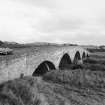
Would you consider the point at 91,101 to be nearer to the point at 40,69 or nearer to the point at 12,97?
the point at 12,97

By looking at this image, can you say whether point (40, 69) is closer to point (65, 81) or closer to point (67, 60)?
point (65, 81)

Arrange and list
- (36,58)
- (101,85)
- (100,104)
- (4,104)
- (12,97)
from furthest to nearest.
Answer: (101,85), (36,58), (100,104), (12,97), (4,104)

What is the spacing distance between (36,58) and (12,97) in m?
3.68

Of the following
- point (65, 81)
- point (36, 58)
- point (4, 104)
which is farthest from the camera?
point (65, 81)

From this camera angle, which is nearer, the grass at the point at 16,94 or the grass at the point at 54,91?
the grass at the point at 16,94

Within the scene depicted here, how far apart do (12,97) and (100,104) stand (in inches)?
190

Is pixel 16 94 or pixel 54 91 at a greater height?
pixel 16 94

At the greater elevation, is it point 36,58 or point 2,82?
point 36,58

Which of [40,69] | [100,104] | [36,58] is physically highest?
[36,58]

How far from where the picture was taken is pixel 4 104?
16.3ft

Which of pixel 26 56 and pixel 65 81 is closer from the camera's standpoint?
pixel 26 56

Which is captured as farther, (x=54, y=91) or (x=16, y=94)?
(x=54, y=91)

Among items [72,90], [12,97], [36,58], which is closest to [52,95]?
[72,90]

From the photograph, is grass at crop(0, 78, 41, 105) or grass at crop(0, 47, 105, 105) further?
grass at crop(0, 47, 105, 105)
